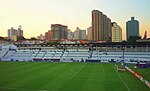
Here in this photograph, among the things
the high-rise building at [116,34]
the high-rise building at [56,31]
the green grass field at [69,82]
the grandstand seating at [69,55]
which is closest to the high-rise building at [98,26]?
the high-rise building at [116,34]

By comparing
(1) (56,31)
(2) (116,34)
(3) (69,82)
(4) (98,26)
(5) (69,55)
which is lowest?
(3) (69,82)

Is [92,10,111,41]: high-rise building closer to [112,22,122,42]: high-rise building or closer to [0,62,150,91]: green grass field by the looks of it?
[112,22,122,42]: high-rise building

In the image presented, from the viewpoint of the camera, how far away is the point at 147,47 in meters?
78.0

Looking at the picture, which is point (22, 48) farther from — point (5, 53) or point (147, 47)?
point (147, 47)

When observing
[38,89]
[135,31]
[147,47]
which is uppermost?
[135,31]

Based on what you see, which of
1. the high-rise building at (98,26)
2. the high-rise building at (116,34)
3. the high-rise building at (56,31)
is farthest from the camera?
the high-rise building at (56,31)

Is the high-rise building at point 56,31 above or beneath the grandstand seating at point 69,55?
above

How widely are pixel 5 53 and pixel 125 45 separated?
52.0 meters

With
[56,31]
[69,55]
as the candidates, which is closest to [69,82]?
[69,55]

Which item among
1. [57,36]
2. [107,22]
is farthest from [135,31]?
[57,36]

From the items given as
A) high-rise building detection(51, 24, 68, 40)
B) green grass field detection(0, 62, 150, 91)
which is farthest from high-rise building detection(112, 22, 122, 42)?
green grass field detection(0, 62, 150, 91)

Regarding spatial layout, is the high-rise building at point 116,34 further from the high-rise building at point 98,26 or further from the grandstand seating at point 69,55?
the grandstand seating at point 69,55

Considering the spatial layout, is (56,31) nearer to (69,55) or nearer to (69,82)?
(69,55)

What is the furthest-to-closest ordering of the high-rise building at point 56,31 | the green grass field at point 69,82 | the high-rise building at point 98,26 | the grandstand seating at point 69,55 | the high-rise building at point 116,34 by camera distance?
the high-rise building at point 56,31
the high-rise building at point 116,34
the high-rise building at point 98,26
the grandstand seating at point 69,55
the green grass field at point 69,82
